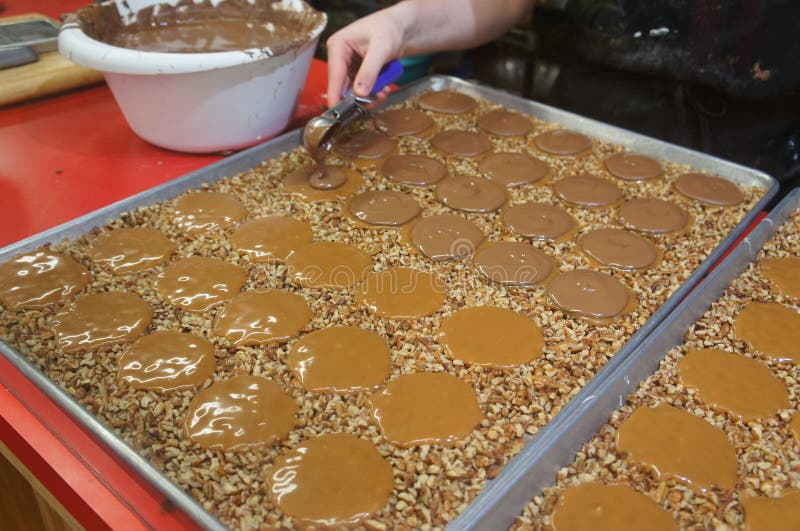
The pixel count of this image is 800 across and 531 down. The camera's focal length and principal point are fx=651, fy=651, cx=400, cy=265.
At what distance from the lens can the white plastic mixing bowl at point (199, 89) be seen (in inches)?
72.8

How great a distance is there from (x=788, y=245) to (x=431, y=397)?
3.82ft

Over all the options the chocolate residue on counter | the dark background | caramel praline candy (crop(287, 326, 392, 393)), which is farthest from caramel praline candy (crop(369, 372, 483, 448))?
the dark background

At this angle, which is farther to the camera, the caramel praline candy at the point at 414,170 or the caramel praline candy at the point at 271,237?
the caramel praline candy at the point at 414,170

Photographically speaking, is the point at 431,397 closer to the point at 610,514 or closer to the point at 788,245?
the point at 610,514

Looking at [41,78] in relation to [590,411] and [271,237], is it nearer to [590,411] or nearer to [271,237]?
[271,237]

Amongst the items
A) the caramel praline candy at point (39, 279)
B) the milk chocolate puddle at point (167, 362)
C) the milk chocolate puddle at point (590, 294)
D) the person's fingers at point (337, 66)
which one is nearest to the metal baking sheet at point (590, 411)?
the milk chocolate puddle at point (590, 294)

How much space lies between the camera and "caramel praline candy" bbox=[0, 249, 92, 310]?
1.53m

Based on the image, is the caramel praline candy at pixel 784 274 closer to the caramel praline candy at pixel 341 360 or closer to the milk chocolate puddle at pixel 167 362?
the caramel praline candy at pixel 341 360

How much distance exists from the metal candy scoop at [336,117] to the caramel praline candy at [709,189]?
1.00 metres

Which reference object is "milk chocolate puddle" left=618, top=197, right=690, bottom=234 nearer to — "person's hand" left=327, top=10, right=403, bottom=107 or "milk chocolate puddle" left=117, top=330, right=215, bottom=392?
"person's hand" left=327, top=10, right=403, bottom=107

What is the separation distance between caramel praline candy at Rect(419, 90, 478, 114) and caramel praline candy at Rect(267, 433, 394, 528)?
1.54 metres

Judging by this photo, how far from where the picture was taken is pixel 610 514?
1.11 metres

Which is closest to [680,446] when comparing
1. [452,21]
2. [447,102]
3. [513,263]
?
[513,263]

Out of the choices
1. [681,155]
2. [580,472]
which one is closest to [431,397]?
[580,472]
